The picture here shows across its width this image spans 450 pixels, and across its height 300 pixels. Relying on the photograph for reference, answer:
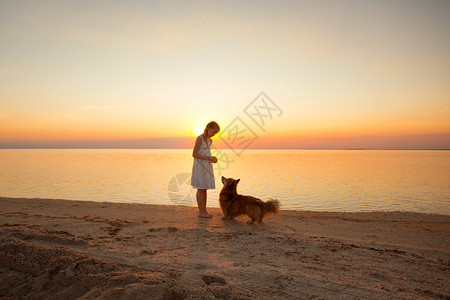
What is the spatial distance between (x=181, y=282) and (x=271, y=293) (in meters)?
0.92

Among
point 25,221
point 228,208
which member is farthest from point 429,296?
point 25,221

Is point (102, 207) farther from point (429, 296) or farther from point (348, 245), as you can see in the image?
point (429, 296)

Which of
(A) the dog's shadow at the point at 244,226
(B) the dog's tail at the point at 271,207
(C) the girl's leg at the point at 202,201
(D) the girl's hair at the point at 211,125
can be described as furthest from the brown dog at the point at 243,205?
(D) the girl's hair at the point at 211,125

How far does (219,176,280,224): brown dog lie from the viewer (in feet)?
20.6

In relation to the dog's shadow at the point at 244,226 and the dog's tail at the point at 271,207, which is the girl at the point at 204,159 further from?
the dog's tail at the point at 271,207


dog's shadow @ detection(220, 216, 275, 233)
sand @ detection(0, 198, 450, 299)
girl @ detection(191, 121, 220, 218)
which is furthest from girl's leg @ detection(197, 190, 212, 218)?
sand @ detection(0, 198, 450, 299)

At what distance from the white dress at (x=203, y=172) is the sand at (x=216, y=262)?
3.20ft

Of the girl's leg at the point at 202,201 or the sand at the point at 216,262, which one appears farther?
the girl's leg at the point at 202,201

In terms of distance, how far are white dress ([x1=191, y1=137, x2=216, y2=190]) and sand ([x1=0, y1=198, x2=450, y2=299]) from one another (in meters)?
0.97

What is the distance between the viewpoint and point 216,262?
3465mm

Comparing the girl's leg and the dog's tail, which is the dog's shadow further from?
the girl's leg

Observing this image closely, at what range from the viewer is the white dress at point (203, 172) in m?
6.55

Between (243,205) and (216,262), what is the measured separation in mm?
2996

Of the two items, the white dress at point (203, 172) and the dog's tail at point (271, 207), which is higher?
the white dress at point (203, 172)
